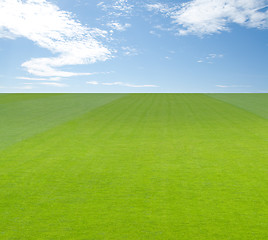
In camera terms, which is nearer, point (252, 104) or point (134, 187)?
point (134, 187)

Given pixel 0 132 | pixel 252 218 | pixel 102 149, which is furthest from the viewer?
pixel 0 132

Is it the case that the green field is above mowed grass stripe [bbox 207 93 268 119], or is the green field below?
above

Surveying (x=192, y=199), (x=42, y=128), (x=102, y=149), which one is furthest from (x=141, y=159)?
(x=42, y=128)

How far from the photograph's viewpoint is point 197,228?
17.8 ft

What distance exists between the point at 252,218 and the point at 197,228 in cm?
137

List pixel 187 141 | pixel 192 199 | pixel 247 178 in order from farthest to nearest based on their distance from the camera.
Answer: pixel 187 141 < pixel 247 178 < pixel 192 199

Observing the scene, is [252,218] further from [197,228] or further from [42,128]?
[42,128]

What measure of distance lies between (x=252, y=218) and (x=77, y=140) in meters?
9.58

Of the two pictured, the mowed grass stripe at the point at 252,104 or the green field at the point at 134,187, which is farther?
the mowed grass stripe at the point at 252,104

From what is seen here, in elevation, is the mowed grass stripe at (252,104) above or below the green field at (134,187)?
below

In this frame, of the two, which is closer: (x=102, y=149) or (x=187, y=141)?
(x=102, y=149)

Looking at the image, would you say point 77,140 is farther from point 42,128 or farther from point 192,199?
point 192,199

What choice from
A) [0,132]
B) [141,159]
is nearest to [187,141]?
[141,159]

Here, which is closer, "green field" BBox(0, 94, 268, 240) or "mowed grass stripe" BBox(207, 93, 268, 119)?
"green field" BBox(0, 94, 268, 240)
